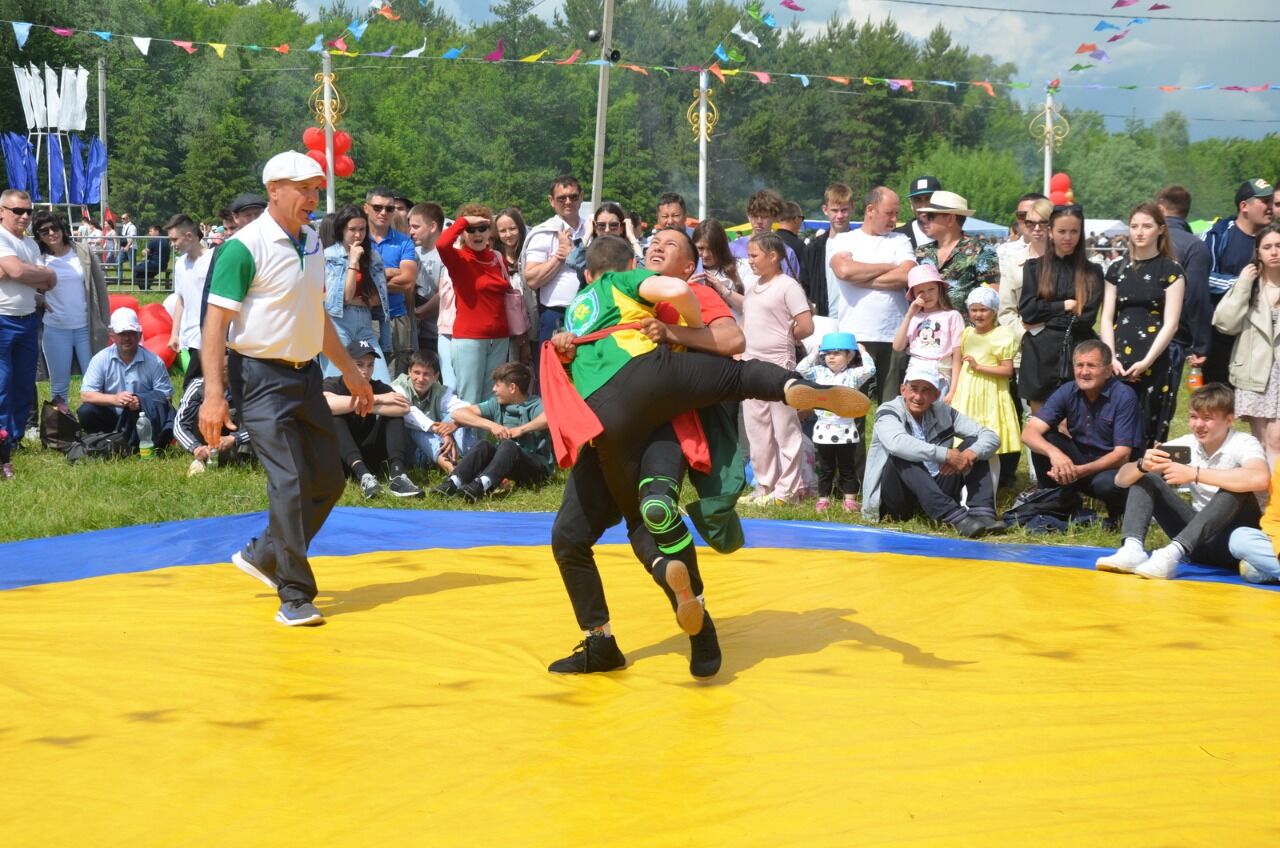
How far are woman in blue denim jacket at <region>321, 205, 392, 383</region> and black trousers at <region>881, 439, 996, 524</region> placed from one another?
3.43m

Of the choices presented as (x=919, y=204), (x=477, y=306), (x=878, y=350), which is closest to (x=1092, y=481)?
(x=878, y=350)

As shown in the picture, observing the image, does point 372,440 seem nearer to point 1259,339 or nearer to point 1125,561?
point 1125,561

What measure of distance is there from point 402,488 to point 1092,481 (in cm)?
401

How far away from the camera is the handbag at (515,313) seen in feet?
31.8

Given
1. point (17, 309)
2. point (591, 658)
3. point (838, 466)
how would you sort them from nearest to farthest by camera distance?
point (591, 658) < point (838, 466) < point (17, 309)

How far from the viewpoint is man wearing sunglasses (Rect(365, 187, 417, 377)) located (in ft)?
33.1

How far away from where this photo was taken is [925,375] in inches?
313

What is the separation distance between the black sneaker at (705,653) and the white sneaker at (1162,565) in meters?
2.62

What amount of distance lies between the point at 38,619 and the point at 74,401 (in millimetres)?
7850

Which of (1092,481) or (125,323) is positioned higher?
(125,323)

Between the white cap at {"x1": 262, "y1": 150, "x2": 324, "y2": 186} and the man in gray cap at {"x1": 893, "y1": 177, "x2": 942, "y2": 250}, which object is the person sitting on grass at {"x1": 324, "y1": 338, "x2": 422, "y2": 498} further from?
the man in gray cap at {"x1": 893, "y1": 177, "x2": 942, "y2": 250}

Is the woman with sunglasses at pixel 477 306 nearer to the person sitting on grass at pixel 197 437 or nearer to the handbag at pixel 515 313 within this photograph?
the handbag at pixel 515 313

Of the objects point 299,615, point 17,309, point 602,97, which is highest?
point 602,97

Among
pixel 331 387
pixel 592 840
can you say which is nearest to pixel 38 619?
pixel 592 840
